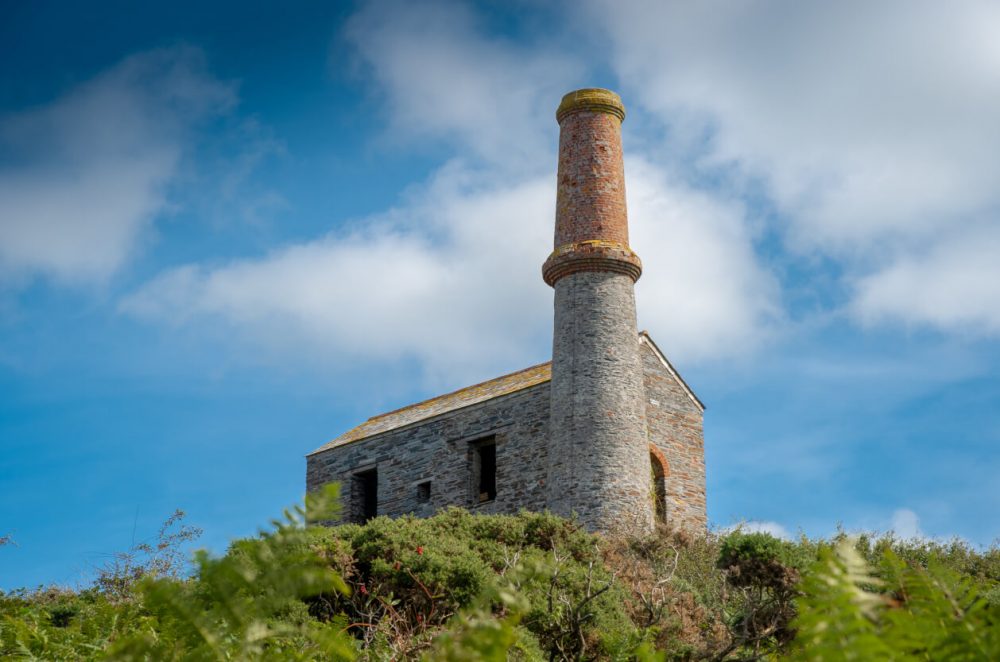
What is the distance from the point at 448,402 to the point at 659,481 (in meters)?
6.03

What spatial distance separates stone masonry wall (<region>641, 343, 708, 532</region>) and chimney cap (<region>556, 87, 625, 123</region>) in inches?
216

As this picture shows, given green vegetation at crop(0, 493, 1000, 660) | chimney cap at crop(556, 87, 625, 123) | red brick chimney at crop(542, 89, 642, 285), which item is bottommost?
green vegetation at crop(0, 493, 1000, 660)

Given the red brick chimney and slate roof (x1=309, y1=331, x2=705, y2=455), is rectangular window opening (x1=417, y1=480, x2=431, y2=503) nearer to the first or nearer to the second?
slate roof (x1=309, y1=331, x2=705, y2=455)

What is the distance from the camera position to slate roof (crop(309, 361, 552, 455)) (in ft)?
79.1

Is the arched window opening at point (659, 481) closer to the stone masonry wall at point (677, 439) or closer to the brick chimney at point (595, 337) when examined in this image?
the stone masonry wall at point (677, 439)

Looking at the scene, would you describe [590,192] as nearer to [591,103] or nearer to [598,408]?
[591,103]

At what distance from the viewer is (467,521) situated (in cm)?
1465

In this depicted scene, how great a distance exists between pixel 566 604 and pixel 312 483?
2119 centimetres

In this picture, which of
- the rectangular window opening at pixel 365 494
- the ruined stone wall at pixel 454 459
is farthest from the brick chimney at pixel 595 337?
the rectangular window opening at pixel 365 494

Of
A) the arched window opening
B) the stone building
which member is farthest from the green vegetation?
the arched window opening

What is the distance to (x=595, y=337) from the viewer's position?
21.0m

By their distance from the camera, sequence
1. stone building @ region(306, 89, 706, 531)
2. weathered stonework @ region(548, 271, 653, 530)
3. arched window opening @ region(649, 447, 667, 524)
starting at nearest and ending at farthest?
weathered stonework @ region(548, 271, 653, 530), stone building @ region(306, 89, 706, 531), arched window opening @ region(649, 447, 667, 524)

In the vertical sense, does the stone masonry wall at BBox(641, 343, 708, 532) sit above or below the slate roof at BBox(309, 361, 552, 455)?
below

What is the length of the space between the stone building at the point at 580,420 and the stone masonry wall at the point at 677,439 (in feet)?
0.10
